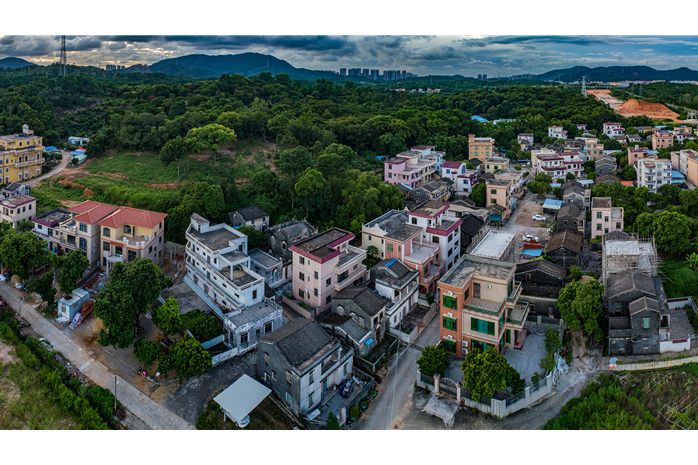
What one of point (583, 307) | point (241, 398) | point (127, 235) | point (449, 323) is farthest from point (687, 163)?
point (127, 235)

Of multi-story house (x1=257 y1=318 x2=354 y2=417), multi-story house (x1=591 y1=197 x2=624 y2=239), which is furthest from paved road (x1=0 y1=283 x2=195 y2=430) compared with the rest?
multi-story house (x1=591 y1=197 x2=624 y2=239)

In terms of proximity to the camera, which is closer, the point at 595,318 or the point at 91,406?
the point at 91,406

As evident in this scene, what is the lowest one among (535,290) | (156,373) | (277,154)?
(156,373)

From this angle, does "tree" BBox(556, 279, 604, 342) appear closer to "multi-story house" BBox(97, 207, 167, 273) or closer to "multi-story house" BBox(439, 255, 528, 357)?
Result: "multi-story house" BBox(439, 255, 528, 357)

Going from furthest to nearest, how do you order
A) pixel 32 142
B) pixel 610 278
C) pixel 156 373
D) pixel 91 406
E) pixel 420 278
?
pixel 32 142 → pixel 420 278 → pixel 610 278 → pixel 156 373 → pixel 91 406

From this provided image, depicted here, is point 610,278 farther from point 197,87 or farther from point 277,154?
point 197,87

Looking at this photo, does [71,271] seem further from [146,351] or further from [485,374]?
[485,374]

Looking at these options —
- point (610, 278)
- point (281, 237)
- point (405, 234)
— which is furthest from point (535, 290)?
point (281, 237)

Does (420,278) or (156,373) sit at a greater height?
(420,278)
